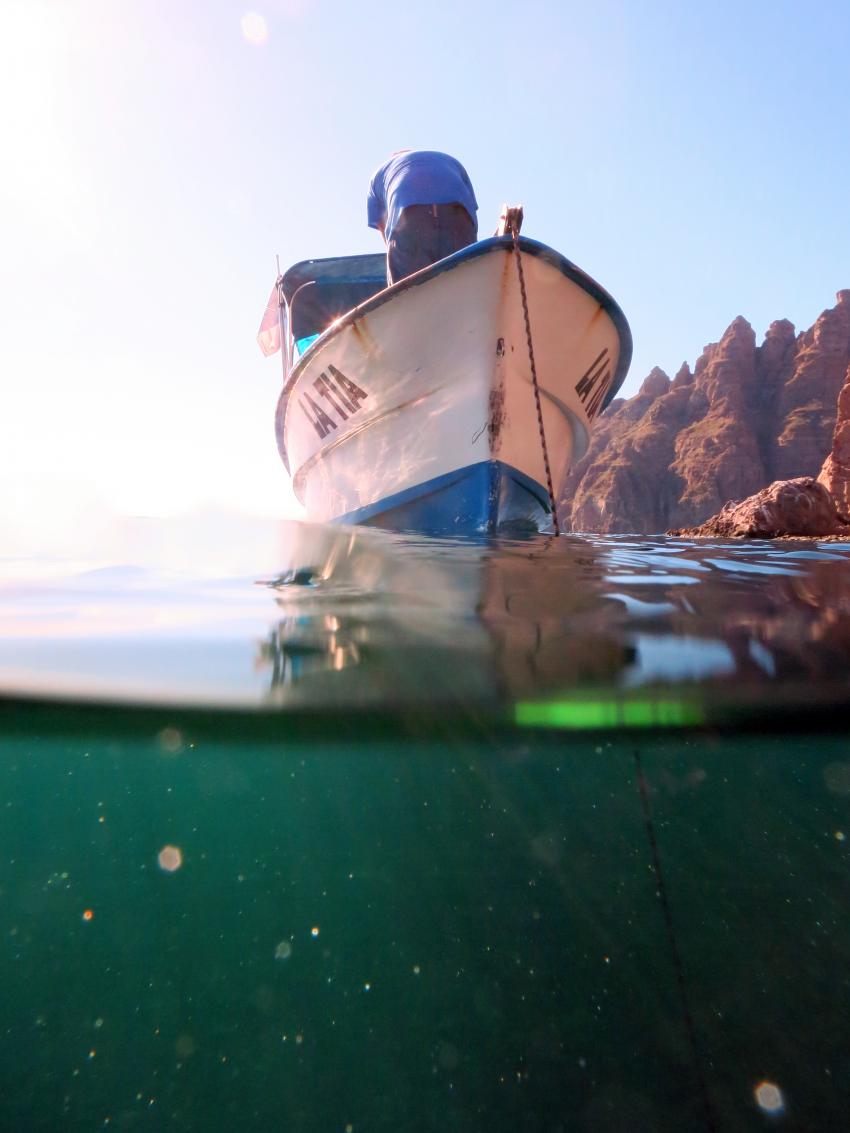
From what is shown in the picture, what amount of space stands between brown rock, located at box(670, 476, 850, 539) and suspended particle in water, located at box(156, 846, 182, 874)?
31.5 feet

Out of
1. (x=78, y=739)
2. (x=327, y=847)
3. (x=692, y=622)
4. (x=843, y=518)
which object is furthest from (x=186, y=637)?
(x=843, y=518)

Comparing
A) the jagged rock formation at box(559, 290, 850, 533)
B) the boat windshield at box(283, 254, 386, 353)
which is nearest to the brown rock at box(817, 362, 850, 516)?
the jagged rock formation at box(559, 290, 850, 533)

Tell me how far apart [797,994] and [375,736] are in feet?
6.09

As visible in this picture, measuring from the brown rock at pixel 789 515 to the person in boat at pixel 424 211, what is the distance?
21.8ft

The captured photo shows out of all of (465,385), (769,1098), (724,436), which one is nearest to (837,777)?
(769,1098)

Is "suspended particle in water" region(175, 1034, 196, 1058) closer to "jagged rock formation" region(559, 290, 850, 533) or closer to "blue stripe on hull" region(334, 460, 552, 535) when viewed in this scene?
"blue stripe on hull" region(334, 460, 552, 535)

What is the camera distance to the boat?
21.9 feet

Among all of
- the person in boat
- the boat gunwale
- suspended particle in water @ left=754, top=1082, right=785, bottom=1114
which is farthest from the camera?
the person in boat

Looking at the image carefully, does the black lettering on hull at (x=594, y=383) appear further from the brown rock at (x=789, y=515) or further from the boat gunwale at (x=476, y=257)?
the brown rock at (x=789, y=515)

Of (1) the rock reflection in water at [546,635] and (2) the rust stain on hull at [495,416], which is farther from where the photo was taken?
(2) the rust stain on hull at [495,416]

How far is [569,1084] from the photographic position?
1.95 m

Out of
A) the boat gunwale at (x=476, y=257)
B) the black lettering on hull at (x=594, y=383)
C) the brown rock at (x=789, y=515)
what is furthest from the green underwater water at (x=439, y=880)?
the brown rock at (x=789, y=515)

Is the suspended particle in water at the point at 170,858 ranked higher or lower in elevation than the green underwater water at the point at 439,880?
lower

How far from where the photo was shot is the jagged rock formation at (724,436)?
51531 mm
